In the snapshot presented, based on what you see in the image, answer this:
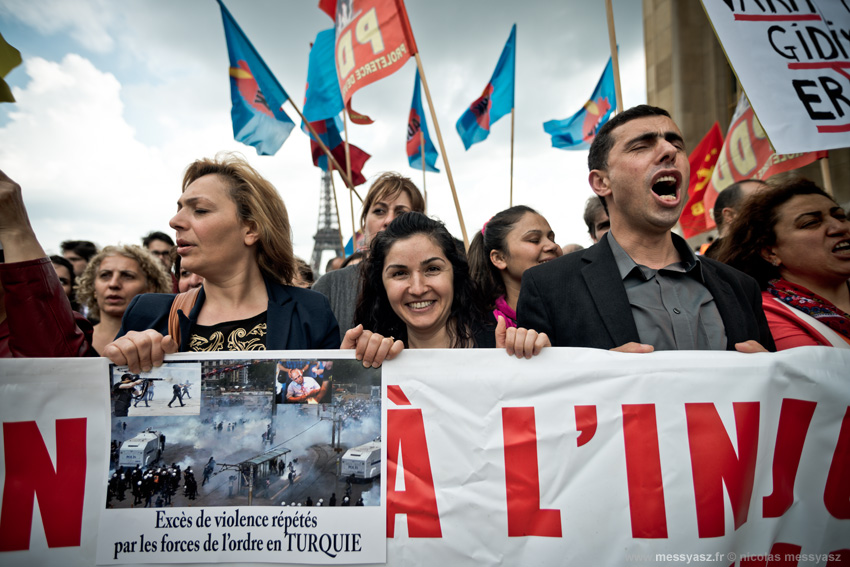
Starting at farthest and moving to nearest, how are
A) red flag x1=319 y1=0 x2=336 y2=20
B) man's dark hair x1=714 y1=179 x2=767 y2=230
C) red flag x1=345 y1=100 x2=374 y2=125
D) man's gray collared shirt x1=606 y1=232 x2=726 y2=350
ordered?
red flag x1=345 y1=100 x2=374 y2=125 → red flag x1=319 y1=0 x2=336 y2=20 → man's dark hair x1=714 y1=179 x2=767 y2=230 → man's gray collared shirt x1=606 y1=232 x2=726 y2=350

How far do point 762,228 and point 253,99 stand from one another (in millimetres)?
6854

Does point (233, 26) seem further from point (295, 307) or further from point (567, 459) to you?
point (567, 459)

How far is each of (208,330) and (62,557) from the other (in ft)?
2.99

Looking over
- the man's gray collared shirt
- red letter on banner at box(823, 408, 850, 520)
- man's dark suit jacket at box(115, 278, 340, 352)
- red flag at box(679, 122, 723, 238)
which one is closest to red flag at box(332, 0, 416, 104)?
man's dark suit jacket at box(115, 278, 340, 352)

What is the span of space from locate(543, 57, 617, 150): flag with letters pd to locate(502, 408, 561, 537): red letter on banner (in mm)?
7087

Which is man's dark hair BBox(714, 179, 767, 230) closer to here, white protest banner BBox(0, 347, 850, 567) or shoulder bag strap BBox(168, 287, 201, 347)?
white protest banner BBox(0, 347, 850, 567)

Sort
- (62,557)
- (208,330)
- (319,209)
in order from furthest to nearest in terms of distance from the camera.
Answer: (319,209) → (208,330) → (62,557)

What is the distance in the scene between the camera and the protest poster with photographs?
1.68 meters

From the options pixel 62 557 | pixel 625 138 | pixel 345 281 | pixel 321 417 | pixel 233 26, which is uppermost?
pixel 233 26

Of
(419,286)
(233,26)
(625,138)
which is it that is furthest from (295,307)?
(233,26)

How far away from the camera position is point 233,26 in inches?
265

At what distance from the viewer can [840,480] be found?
179cm

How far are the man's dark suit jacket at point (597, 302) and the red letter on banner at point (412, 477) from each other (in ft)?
2.41

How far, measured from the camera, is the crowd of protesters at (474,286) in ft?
6.03
